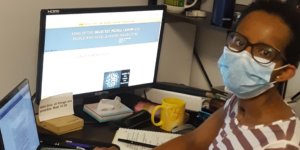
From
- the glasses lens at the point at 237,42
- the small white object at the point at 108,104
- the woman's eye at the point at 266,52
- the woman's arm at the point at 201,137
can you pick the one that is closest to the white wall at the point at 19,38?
the small white object at the point at 108,104

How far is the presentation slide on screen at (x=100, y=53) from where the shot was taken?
5.41 feet

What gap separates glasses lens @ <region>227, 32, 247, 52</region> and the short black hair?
0.06 metres

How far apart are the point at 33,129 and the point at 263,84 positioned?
727mm

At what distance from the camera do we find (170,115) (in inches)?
68.4

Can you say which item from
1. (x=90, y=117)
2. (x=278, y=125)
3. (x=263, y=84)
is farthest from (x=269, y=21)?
(x=90, y=117)

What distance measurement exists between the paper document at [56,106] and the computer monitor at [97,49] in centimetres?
4

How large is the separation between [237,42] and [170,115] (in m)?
0.58

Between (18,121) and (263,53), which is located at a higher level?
(263,53)

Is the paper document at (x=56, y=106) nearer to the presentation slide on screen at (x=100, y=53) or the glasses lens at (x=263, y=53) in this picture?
the presentation slide on screen at (x=100, y=53)

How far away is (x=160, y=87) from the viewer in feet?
6.57

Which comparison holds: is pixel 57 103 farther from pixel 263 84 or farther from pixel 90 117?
pixel 263 84

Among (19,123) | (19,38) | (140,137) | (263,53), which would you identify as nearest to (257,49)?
(263,53)

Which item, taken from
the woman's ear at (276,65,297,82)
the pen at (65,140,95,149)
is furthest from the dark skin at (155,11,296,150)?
the pen at (65,140,95,149)

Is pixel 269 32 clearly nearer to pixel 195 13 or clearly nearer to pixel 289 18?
pixel 289 18
